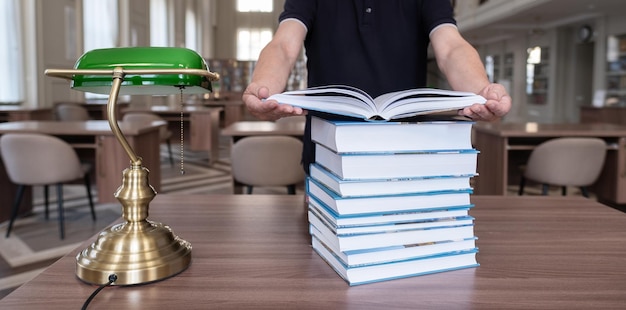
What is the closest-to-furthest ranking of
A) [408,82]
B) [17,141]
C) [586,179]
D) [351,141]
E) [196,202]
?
[351,141]
[196,202]
[408,82]
[17,141]
[586,179]

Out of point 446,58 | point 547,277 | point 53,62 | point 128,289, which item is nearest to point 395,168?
point 547,277

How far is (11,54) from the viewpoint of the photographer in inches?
300

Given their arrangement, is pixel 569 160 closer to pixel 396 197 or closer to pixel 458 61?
pixel 458 61

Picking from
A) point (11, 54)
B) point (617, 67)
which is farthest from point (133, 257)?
point (617, 67)

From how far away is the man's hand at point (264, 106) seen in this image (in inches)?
30.6

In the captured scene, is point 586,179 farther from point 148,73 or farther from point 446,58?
point 148,73

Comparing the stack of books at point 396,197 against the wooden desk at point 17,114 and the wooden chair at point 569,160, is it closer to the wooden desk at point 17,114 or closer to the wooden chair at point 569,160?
the wooden chair at point 569,160

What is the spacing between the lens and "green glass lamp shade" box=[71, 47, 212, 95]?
747 mm

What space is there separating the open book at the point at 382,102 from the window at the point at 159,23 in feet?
44.3

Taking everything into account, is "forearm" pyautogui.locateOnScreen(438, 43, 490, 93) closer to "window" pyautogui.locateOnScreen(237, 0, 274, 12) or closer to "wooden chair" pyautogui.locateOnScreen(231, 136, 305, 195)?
"wooden chair" pyautogui.locateOnScreen(231, 136, 305, 195)

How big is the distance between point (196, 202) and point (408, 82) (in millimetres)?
636

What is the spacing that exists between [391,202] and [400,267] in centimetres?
10

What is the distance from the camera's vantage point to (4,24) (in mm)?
7371

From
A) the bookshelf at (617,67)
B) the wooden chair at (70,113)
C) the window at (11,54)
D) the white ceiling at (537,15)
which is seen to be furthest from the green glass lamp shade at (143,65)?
the bookshelf at (617,67)
